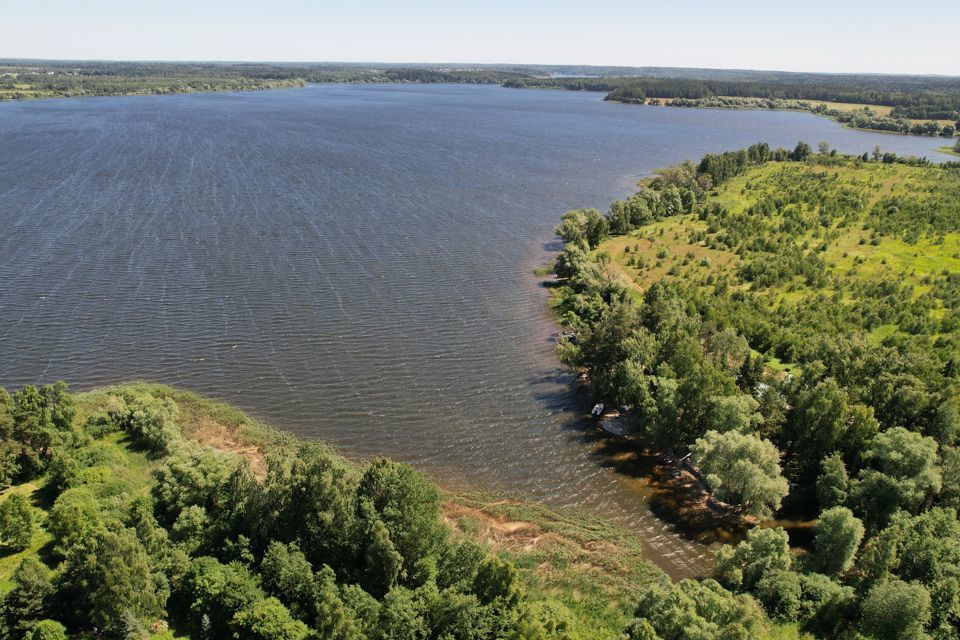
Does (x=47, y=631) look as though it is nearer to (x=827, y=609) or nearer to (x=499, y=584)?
(x=499, y=584)

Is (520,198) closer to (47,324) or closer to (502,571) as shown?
(47,324)

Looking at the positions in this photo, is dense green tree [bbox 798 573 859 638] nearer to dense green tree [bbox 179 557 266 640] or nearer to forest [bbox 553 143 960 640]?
forest [bbox 553 143 960 640]

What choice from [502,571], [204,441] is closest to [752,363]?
[502,571]

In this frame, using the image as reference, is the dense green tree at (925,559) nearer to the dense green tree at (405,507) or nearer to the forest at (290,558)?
the forest at (290,558)

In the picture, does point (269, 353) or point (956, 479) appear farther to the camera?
point (269, 353)

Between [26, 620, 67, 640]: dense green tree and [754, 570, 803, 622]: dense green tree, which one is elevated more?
[26, 620, 67, 640]: dense green tree

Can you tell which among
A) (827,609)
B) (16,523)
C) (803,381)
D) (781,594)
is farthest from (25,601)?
(803,381)

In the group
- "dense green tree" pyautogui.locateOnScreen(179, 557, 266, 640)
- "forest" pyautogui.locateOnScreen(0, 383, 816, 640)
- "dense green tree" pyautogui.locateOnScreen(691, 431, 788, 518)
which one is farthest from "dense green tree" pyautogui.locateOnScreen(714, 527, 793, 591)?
"dense green tree" pyautogui.locateOnScreen(179, 557, 266, 640)
